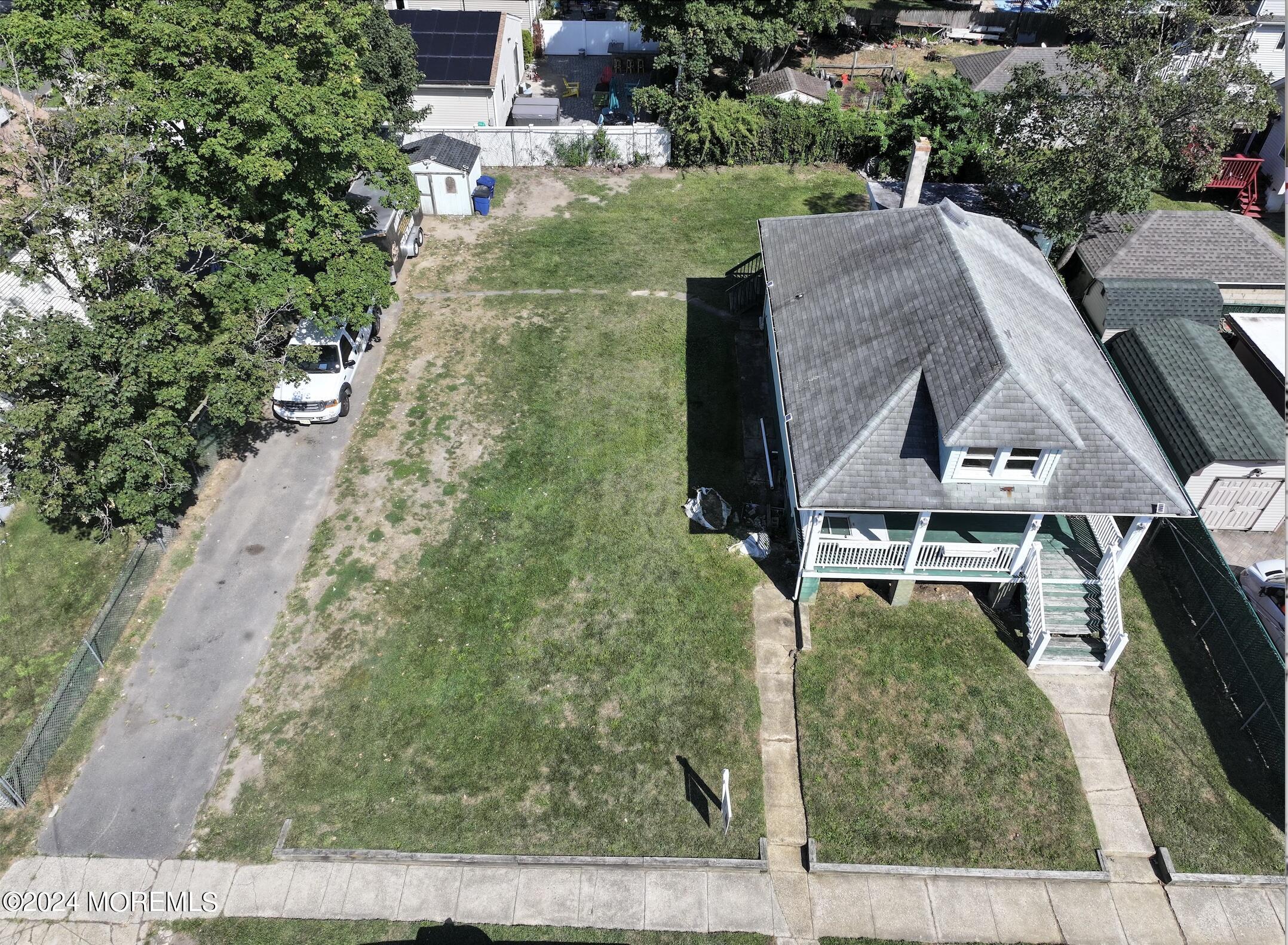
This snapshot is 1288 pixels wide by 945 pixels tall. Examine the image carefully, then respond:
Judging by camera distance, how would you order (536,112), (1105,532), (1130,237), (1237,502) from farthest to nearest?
(536,112), (1130,237), (1237,502), (1105,532)

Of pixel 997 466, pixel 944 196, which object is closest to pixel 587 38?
pixel 944 196

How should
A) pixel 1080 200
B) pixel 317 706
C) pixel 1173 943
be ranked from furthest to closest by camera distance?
pixel 1080 200 → pixel 317 706 → pixel 1173 943

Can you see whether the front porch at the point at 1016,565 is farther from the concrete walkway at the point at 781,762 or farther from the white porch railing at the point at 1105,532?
the concrete walkway at the point at 781,762

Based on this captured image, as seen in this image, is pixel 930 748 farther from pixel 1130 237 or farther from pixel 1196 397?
pixel 1130 237

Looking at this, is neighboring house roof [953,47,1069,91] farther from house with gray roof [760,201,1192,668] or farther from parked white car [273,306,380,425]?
parked white car [273,306,380,425]

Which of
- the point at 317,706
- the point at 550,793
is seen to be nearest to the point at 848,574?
the point at 550,793

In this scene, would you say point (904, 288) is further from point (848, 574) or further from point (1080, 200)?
point (1080, 200)
